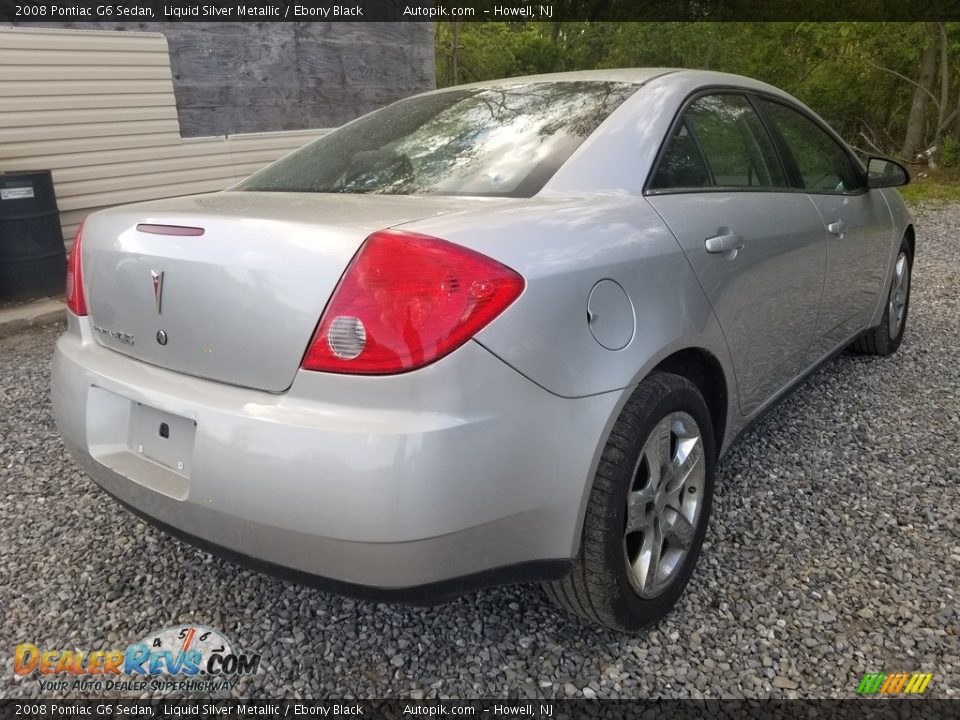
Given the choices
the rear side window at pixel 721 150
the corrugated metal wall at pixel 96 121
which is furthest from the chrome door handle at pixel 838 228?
the corrugated metal wall at pixel 96 121

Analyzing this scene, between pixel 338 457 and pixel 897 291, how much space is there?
3.95 metres

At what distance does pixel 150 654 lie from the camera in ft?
6.66

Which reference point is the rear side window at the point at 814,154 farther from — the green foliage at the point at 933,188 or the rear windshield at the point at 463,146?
the green foliage at the point at 933,188

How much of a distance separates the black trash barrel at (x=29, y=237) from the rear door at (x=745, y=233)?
5085mm

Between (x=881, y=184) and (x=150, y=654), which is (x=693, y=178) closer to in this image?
(x=881, y=184)

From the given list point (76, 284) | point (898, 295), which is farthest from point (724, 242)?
point (898, 295)

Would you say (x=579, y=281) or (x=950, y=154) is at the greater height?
(x=579, y=281)

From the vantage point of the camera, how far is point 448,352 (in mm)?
1526

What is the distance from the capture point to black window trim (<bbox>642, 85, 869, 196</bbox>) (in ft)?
7.36

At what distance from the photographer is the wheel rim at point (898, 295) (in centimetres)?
425

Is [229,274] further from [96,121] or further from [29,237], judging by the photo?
[96,121]

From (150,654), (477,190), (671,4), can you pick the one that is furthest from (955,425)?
(671,4)

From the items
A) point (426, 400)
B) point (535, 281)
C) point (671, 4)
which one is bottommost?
point (426, 400)

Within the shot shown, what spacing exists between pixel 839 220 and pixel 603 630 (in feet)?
6.83
